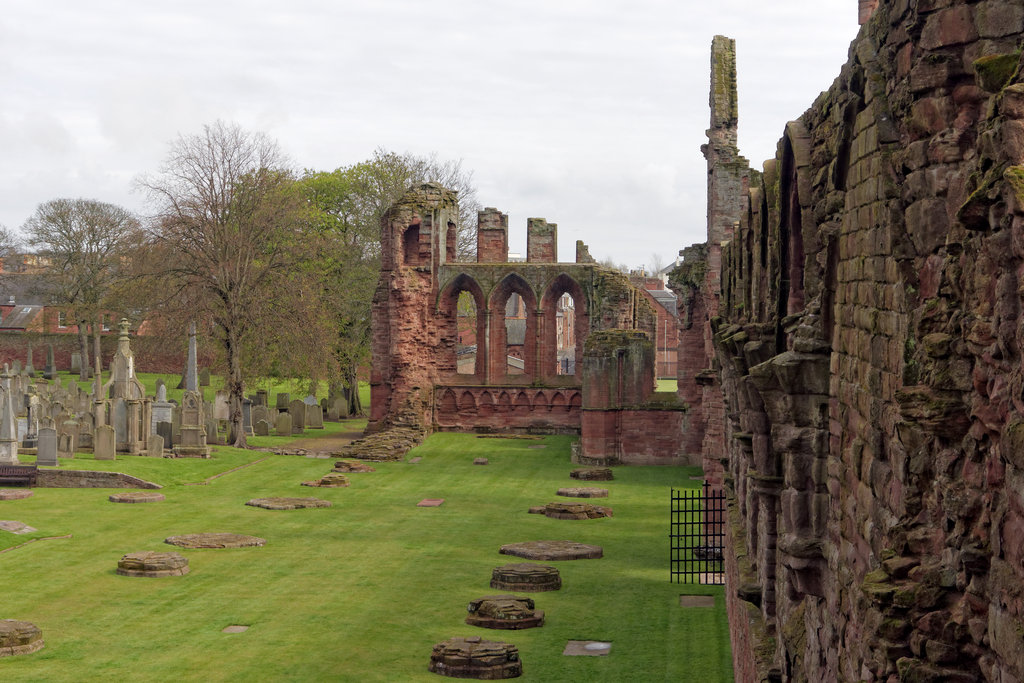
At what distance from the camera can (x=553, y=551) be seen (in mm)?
20281

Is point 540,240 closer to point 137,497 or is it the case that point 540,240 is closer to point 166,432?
point 166,432

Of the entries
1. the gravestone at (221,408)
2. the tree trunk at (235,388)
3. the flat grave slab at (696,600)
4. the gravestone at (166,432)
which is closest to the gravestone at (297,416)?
the gravestone at (221,408)

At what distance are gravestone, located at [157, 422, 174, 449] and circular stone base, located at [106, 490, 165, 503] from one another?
637 centimetres

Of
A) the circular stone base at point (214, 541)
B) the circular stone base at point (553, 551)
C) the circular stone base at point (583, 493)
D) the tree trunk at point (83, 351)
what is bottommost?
the circular stone base at point (553, 551)

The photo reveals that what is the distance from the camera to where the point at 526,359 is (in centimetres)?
4088

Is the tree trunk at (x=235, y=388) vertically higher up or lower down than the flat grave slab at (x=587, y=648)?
higher up

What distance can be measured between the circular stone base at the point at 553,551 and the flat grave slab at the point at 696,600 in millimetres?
2932

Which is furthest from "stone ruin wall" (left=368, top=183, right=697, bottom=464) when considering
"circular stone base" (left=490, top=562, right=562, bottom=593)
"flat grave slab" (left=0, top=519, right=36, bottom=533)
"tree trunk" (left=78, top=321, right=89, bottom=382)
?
"tree trunk" (left=78, top=321, right=89, bottom=382)

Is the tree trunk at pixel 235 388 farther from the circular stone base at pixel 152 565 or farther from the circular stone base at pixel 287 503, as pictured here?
the circular stone base at pixel 152 565

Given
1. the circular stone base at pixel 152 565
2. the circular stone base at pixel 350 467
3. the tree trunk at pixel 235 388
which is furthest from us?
the tree trunk at pixel 235 388

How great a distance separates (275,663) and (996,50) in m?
11.2

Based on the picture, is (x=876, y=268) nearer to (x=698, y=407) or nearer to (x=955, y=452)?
(x=955, y=452)

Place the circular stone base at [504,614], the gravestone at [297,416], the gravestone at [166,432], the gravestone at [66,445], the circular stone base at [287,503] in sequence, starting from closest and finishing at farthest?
the circular stone base at [504,614] → the circular stone base at [287,503] → the gravestone at [66,445] → the gravestone at [166,432] → the gravestone at [297,416]

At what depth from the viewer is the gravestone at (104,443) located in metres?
27.6
